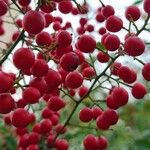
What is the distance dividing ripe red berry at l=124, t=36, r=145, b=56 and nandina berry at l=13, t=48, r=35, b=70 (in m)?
0.22

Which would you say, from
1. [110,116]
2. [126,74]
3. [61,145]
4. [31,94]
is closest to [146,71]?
[126,74]

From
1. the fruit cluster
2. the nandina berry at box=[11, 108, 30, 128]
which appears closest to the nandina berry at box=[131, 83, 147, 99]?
the fruit cluster

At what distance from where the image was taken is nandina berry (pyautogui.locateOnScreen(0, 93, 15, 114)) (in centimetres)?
92

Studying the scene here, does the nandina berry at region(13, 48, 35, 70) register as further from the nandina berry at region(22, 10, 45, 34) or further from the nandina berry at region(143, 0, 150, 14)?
the nandina berry at region(143, 0, 150, 14)

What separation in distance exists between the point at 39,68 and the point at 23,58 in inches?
2.6

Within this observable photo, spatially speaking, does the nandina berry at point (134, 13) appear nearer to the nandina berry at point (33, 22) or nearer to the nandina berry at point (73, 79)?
the nandina berry at point (73, 79)

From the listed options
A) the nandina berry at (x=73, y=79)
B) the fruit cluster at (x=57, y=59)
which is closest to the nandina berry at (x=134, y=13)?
the fruit cluster at (x=57, y=59)

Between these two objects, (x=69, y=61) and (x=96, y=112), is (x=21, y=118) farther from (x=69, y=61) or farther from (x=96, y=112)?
(x=96, y=112)

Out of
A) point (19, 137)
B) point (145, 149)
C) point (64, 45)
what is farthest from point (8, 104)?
point (145, 149)

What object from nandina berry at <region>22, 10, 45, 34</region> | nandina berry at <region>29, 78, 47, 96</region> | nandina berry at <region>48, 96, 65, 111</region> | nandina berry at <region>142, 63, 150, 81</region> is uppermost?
nandina berry at <region>22, 10, 45, 34</region>

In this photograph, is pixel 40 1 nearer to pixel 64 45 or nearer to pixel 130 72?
pixel 64 45

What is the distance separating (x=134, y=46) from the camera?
3.14 feet

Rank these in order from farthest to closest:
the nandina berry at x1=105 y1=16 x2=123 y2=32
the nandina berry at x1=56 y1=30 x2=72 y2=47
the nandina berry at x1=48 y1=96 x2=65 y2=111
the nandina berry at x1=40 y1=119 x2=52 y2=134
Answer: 1. the nandina berry at x1=40 y1=119 x2=52 y2=134
2. the nandina berry at x1=48 y1=96 x2=65 y2=111
3. the nandina berry at x1=105 y1=16 x2=123 y2=32
4. the nandina berry at x1=56 y1=30 x2=72 y2=47

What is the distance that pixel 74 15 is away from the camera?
152 centimetres
